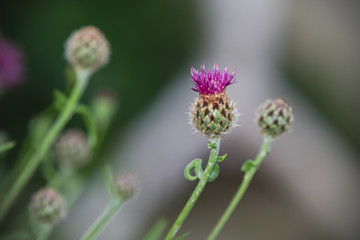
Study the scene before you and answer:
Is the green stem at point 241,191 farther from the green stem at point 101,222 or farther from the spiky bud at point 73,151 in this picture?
the spiky bud at point 73,151

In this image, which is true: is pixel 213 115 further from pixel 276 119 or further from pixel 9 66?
pixel 9 66

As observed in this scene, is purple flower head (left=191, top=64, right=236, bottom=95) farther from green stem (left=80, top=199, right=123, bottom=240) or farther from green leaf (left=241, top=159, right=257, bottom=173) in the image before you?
green stem (left=80, top=199, right=123, bottom=240)

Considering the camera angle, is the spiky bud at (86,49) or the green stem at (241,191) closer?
the green stem at (241,191)

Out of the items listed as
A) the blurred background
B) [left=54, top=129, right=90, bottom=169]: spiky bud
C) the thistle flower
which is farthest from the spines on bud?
the blurred background

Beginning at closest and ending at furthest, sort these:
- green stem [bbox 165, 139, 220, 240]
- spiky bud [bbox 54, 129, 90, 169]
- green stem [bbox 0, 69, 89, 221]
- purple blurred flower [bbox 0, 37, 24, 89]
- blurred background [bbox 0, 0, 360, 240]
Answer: green stem [bbox 165, 139, 220, 240] < green stem [bbox 0, 69, 89, 221] < spiky bud [bbox 54, 129, 90, 169] < purple blurred flower [bbox 0, 37, 24, 89] < blurred background [bbox 0, 0, 360, 240]

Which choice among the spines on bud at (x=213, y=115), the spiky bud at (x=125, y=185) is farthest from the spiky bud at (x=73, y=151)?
the spines on bud at (x=213, y=115)

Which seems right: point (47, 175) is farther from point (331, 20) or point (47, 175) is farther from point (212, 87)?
point (331, 20)
